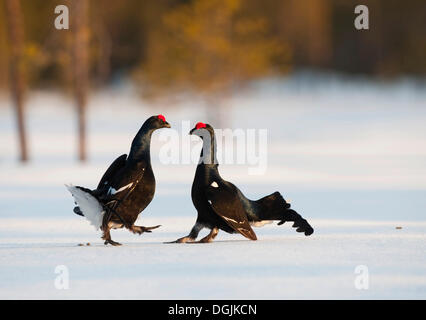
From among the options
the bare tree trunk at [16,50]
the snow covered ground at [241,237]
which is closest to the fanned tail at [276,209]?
the snow covered ground at [241,237]

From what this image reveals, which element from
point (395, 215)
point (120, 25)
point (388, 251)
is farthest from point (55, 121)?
point (388, 251)

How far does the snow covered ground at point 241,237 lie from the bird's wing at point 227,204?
0.88 feet

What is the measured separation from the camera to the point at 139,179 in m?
8.51

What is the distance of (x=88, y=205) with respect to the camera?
842cm

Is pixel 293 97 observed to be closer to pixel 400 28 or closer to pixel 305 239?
pixel 400 28

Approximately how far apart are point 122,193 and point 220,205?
103cm

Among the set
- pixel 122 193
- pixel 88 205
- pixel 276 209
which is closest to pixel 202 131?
pixel 122 193

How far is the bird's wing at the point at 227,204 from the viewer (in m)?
8.22

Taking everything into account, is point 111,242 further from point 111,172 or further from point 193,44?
point 193,44

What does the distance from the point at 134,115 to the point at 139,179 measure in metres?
43.7

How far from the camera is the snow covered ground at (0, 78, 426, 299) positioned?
691 centimetres

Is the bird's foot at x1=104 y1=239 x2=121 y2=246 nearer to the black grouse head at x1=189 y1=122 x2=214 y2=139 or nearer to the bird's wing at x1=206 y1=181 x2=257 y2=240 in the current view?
the bird's wing at x1=206 y1=181 x2=257 y2=240

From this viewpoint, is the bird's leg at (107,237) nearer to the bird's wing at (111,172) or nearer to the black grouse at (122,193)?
the black grouse at (122,193)

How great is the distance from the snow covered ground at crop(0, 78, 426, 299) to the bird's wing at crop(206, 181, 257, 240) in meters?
0.27
